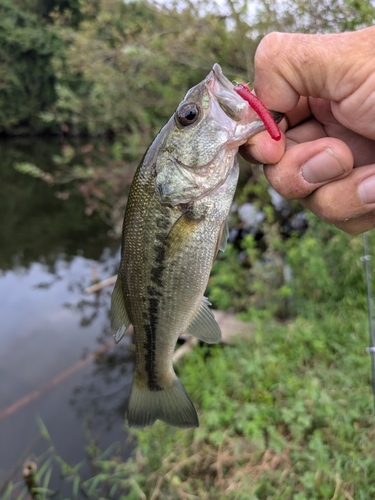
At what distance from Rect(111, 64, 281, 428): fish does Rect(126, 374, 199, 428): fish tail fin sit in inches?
1.2

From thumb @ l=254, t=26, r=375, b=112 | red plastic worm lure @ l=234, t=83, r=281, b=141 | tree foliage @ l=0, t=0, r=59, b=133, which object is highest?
tree foliage @ l=0, t=0, r=59, b=133

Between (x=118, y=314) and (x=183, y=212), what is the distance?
636 millimetres

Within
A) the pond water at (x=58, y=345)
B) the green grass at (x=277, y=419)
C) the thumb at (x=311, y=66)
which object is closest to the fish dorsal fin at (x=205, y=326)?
the thumb at (x=311, y=66)

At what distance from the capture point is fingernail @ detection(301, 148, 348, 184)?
5.23ft

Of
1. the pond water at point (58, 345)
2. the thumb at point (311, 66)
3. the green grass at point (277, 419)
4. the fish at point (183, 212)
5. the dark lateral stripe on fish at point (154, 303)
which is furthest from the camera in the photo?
the pond water at point (58, 345)

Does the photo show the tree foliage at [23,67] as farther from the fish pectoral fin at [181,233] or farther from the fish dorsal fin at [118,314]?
the fish pectoral fin at [181,233]

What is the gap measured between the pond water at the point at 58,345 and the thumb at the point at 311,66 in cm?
431

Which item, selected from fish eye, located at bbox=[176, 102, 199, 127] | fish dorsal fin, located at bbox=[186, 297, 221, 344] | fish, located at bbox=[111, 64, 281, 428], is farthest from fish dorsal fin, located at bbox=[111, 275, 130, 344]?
fish eye, located at bbox=[176, 102, 199, 127]

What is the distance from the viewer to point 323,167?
162 centimetres

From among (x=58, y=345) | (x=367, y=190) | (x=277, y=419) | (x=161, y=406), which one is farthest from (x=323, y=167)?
(x=58, y=345)

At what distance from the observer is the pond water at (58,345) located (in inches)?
191

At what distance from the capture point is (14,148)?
2825 centimetres

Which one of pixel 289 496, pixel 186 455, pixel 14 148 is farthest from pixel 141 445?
pixel 14 148

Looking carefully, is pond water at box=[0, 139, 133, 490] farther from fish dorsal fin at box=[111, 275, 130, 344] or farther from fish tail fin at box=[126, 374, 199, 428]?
fish dorsal fin at box=[111, 275, 130, 344]
